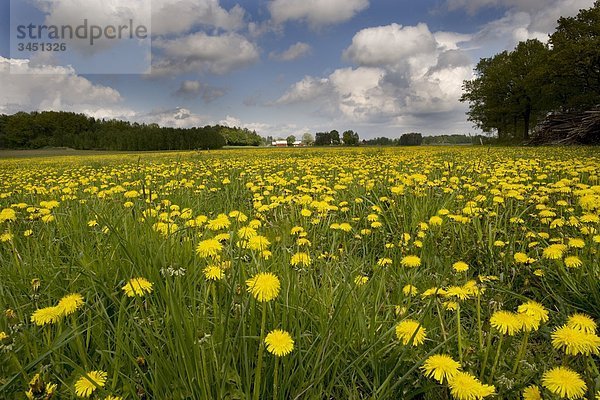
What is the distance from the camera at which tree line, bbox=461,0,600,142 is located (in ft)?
94.3

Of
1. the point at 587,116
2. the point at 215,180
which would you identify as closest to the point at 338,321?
the point at 215,180

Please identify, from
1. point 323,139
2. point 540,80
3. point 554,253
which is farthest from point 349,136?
point 554,253

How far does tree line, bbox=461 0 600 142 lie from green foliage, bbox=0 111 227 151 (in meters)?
40.9

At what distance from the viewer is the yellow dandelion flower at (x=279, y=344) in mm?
1181

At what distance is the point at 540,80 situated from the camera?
3112cm

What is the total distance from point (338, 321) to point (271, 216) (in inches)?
86.0

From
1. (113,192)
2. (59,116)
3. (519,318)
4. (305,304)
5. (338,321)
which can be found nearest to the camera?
(519,318)

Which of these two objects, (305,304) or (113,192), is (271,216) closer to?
(305,304)

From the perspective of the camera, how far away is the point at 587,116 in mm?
21984

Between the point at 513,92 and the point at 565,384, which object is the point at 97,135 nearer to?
the point at 513,92

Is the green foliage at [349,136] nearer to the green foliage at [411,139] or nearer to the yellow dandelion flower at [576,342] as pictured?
the green foliage at [411,139]

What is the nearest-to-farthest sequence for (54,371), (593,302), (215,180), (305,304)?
(54,371), (305,304), (593,302), (215,180)

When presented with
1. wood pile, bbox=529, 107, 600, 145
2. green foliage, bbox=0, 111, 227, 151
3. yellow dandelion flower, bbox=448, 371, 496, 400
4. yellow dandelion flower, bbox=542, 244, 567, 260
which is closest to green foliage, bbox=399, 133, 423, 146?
wood pile, bbox=529, 107, 600, 145

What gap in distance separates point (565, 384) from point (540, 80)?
38.4 m
